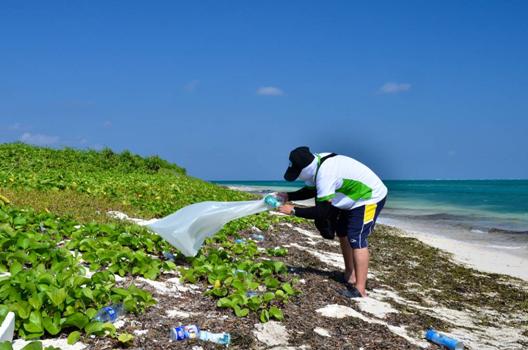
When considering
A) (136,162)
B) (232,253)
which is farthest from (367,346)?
(136,162)

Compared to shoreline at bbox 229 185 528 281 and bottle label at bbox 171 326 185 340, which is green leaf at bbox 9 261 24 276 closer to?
bottle label at bbox 171 326 185 340

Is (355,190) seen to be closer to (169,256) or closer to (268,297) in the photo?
(268,297)

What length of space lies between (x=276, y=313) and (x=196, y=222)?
2249mm

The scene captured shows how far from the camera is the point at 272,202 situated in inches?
281

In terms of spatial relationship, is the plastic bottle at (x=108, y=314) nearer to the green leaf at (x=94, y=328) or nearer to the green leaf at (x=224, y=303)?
the green leaf at (x=94, y=328)

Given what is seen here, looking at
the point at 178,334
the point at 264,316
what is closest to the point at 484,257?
the point at 264,316

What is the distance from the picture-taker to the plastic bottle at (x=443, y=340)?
548cm

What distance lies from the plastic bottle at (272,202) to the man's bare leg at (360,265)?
3.75 feet

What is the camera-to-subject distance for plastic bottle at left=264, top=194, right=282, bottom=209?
712 cm

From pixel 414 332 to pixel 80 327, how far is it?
3555 millimetres

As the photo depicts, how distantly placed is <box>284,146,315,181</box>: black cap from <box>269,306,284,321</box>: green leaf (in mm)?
1760

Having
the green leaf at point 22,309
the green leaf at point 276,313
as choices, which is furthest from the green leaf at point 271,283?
the green leaf at point 22,309

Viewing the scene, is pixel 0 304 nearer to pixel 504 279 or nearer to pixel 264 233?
pixel 264 233

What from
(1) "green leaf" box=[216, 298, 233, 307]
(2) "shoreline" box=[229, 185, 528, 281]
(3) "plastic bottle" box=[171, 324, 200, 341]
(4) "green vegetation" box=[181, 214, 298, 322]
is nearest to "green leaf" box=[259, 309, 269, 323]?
(4) "green vegetation" box=[181, 214, 298, 322]
